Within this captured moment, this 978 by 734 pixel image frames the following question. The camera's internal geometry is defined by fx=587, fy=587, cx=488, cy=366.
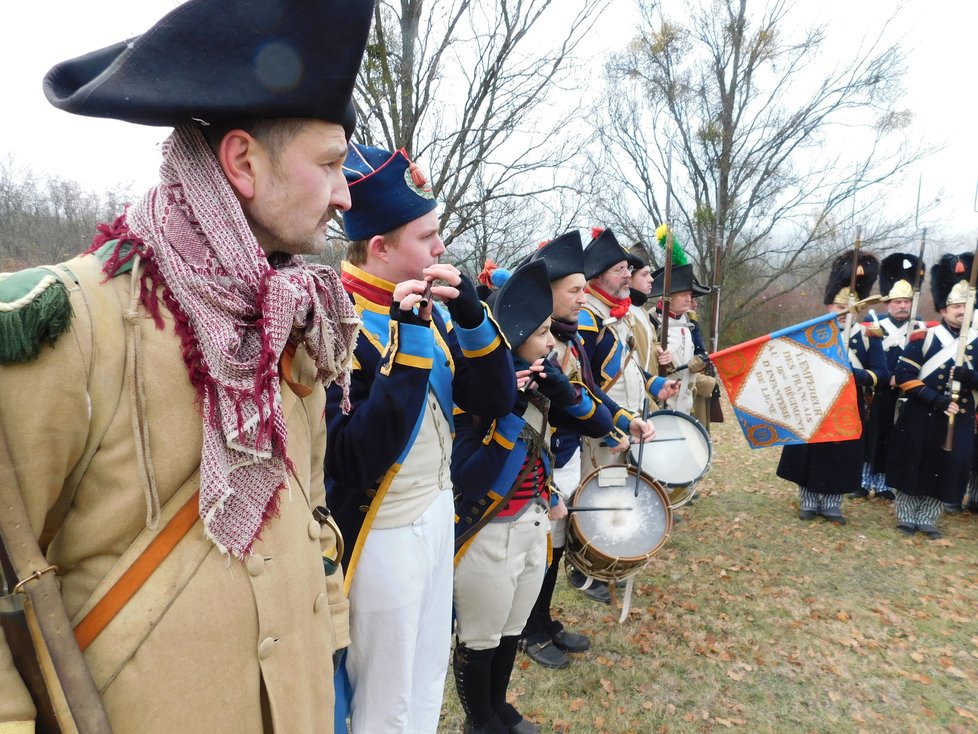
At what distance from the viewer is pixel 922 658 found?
153 inches

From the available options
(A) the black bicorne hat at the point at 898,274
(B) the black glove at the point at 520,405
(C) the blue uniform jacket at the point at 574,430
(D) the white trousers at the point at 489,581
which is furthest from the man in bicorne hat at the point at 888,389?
(D) the white trousers at the point at 489,581

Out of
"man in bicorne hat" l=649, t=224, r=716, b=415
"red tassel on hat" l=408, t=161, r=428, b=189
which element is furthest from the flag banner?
"red tassel on hat" l=408, t=161, r=428, b=189

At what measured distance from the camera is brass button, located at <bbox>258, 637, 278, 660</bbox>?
1.12 meters

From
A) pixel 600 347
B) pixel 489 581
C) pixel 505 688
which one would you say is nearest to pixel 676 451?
pixel 600 347

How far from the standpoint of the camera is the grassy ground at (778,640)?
333cm

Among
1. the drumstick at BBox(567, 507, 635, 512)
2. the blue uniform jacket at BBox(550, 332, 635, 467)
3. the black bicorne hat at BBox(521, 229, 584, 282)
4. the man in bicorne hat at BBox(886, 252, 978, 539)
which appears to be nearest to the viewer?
the black bicorne hat at BBox(521, 229, 584, 282)

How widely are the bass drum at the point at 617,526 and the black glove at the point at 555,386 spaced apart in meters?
0.80

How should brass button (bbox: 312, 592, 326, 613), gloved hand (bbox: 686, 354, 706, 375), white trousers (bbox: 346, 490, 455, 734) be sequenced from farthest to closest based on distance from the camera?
gloved hand (bbox: 686, 354, 706, 375), white trousers (bbox: 346, 490, 455, 734), brass button (bbox: 312, 592, 326, 613)

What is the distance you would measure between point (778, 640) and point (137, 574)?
4.29m

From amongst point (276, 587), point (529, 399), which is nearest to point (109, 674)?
point (276, 587)

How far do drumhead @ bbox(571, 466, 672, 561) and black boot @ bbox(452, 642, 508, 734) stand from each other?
3.14 ft

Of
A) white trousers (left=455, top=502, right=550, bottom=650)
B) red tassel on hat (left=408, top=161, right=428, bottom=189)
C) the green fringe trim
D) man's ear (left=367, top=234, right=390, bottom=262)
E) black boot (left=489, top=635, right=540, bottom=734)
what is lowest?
black boot (left=489, top=635, right=540, bottom=734)

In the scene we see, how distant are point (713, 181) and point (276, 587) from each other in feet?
57.5

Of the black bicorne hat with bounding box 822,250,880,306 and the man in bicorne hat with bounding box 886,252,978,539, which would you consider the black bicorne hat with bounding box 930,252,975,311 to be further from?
the black bicorne hat with bounding box 822,250,880,306
